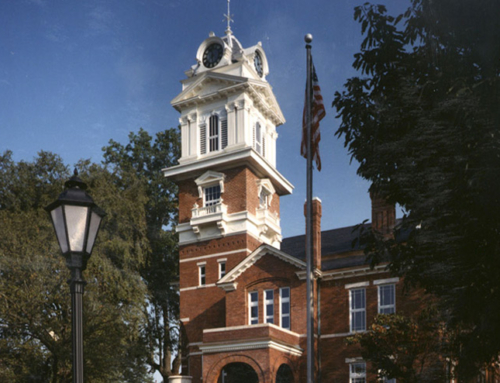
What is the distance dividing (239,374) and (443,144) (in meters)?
24.2

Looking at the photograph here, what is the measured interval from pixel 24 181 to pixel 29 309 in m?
8.29

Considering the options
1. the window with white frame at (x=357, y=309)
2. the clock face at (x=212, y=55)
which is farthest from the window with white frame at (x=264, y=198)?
the window with white frame at (x=357, y=309)

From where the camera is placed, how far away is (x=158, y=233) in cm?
5019

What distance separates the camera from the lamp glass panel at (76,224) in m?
9.05

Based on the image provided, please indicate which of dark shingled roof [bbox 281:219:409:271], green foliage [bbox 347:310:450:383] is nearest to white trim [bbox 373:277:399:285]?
dark shingled roof [bbox 281:219:409:271]

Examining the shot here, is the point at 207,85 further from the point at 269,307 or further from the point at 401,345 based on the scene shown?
the point at 401,345

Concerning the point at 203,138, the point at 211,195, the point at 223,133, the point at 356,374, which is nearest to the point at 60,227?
the point at 356,374

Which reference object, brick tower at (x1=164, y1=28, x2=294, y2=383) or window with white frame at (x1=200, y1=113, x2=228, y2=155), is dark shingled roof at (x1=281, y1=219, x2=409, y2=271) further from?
window with white frame at (x1=200, y1=113, x2=228, y2=155)

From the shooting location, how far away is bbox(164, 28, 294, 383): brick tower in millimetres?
43469

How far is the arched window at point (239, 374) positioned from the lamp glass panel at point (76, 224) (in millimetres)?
29760

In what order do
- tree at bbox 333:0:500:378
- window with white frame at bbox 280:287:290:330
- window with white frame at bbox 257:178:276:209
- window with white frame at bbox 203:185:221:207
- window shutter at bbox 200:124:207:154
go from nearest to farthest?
tree at bbox 333:0:500:378 → window with white frame at bbox 280:287:290:330 → window with white frame at bbox 203:185:221:207 → window with white frame at bbox 257:178:276:209 → window shutter at bbox 200:124:207:154

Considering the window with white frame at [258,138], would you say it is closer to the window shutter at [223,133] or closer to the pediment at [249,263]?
the window shutter at [223,133]

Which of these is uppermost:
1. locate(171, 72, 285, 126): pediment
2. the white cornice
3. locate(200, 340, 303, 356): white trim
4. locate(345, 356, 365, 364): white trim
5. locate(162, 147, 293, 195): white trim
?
locate(171, 72, 285, 126): pediment

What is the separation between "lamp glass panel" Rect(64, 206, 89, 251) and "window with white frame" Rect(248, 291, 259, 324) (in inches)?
1223
